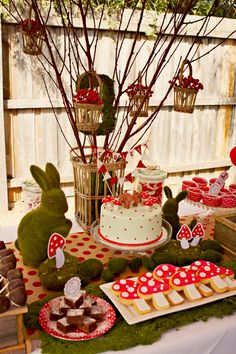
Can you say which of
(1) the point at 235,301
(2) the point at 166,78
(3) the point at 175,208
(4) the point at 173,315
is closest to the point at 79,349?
(4) the point at 173,315

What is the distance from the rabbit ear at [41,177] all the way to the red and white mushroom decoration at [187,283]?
519mm

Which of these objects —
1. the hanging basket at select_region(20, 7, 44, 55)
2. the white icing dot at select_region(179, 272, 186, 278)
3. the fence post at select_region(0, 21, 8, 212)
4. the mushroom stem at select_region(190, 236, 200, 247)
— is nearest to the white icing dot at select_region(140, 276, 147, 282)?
the white icing dot at select_region(179, 272, 186, 278)

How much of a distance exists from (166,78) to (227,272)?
8.84ft

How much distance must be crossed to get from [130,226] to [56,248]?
0.30 m

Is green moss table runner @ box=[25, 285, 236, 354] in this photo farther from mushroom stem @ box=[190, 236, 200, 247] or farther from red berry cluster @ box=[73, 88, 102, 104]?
red berry cluster @ box=[73, 88, 102, 104]

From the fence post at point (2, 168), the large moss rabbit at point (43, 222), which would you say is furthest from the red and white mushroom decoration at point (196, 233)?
the fence post at point (2, 168)

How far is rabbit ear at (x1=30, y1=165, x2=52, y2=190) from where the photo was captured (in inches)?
52.1

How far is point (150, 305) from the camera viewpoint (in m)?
1.10

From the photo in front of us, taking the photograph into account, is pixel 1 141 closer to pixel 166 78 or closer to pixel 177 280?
pixel 166 78

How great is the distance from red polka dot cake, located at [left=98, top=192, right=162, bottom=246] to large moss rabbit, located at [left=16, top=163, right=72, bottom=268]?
15 centimetres

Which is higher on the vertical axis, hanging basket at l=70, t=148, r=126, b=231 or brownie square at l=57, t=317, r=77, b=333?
hanging basket at l=70, t=148, r=126, b=231

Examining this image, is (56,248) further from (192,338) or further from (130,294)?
(192,338)

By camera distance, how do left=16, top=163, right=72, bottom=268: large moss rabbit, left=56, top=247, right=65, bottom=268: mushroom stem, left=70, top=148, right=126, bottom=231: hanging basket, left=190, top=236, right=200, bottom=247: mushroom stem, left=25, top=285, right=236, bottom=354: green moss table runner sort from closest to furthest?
left=25, top=285, right=236, bottom=354: green moss table runner → left=56, top=247, right=65, bottom=268: mushroom stem → left=16, top=163, right=72, bottom=268: large moss rabbit → left=190, top=236, right=200, bottom=247: mushroom stem → left=70, top=148, right=126, bottom=231: hanging basket

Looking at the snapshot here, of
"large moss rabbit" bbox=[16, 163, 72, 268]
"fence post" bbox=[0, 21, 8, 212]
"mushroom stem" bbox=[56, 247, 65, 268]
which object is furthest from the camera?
"fence post" bbox=[0, 21, 8, 212]
